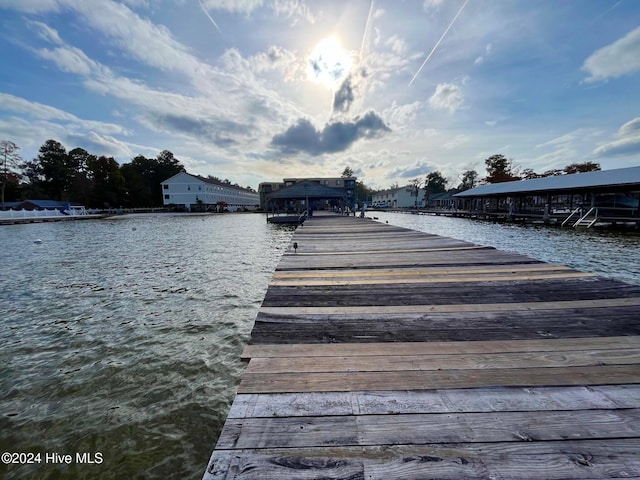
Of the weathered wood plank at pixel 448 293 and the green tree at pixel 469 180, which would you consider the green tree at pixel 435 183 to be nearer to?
the green tree at pixel 469 180

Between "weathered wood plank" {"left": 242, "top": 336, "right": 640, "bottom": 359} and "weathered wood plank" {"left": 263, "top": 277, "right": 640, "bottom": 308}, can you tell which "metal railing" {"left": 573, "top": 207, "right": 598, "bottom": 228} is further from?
"weathered wood plank" {"left": 242, "top": 336, "right": 640, "bottom": 359}

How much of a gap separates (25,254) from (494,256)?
20058mm

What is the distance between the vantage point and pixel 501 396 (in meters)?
1.90

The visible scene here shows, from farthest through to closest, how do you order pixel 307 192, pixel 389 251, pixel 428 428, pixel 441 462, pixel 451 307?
pixel 307 192, pixel 389 251, pixel 451 307, pixel 428 428, pixel 441 462

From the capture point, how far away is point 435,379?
82.7 inches

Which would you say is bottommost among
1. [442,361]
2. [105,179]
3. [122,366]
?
[122,366]

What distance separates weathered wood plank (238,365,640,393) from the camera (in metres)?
2.03

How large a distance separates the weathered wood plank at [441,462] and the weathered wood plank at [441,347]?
0.99 metres

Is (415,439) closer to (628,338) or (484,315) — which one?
(484,315)

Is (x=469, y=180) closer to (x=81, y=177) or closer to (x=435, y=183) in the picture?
(x=435, y=183)

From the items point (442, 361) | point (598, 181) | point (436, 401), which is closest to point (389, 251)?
point (442, 361)

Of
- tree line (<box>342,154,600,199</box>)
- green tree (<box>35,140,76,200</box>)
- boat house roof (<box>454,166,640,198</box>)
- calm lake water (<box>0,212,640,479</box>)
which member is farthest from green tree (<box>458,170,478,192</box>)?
green tree (<box>35,140,76,200</box>)

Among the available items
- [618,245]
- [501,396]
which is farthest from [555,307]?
[618,245]

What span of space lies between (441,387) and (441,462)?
2.10 feet
